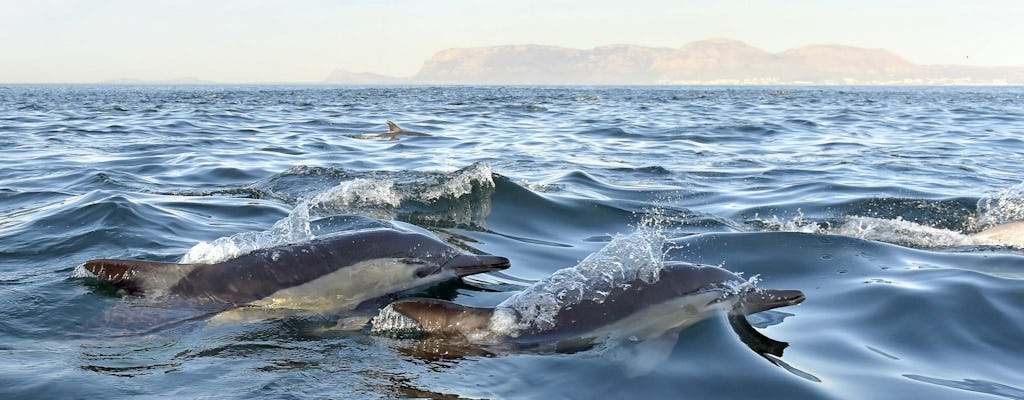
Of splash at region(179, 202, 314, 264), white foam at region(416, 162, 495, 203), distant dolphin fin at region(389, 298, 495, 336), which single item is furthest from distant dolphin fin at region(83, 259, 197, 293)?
white foam at region(416, 162, 495, 203)

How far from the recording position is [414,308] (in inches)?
229

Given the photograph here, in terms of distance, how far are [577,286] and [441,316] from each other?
1072mm

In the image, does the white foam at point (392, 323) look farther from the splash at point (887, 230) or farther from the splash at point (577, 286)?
the splash at point (887, 230)

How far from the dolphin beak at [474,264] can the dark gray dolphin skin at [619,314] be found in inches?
44.7

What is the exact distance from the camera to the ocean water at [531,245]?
5.26m

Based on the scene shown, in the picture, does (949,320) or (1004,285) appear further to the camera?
(1004,285)

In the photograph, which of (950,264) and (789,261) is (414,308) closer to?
(789,261)

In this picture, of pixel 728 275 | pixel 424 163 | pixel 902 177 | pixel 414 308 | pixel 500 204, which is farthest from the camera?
pixel 424 163

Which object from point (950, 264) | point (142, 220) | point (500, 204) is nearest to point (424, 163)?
point (500, 204)

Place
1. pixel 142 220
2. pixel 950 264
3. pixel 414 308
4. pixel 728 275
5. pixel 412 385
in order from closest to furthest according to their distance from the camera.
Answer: pixel 412 385, pixel 414 308, pixel 728 275, pixel 950 264, pixel 142 220

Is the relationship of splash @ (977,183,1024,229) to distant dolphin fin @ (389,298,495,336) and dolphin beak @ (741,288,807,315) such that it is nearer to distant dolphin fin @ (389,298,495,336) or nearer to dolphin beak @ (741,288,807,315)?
dolphin beak @ (741,288,807,315)

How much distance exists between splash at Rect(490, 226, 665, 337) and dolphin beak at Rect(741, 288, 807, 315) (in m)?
0.68

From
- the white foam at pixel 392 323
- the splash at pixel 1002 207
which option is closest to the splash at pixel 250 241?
the white foam at pixel 392 323

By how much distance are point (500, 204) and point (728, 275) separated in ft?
18.6
